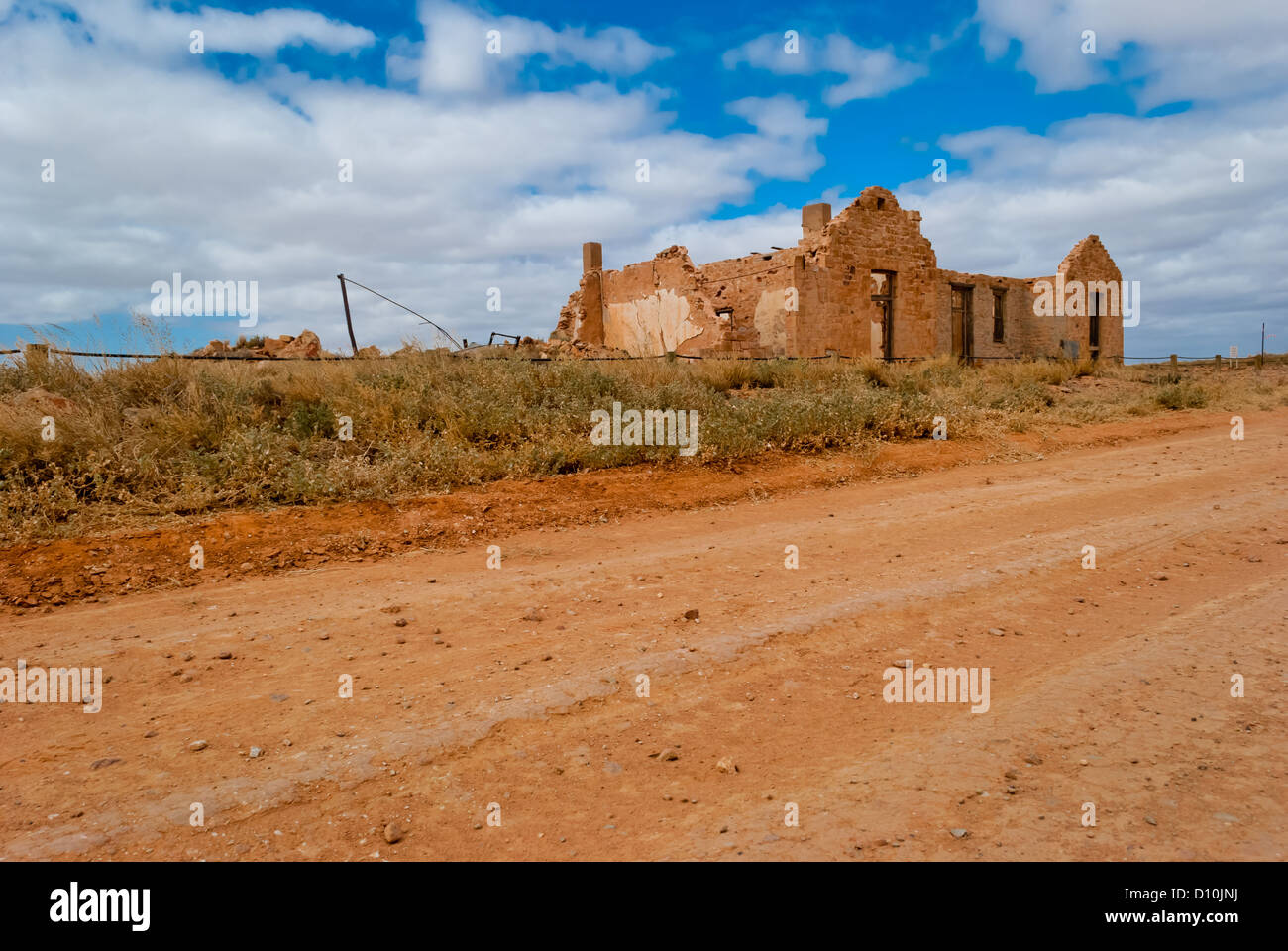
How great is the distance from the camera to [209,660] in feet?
13.0

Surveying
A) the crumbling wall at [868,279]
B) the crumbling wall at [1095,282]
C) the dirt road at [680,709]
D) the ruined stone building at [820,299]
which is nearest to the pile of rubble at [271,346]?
the ruined stone building at [820,299]

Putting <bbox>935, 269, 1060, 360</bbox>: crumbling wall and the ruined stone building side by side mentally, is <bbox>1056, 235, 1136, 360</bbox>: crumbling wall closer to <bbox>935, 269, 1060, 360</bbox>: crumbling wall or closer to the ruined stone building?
the ruined stone building

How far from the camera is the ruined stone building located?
722 inches

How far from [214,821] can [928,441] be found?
10.00 m

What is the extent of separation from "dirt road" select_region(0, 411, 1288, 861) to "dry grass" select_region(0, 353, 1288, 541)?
180 cm

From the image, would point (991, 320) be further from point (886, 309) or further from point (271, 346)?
point (271, 346)

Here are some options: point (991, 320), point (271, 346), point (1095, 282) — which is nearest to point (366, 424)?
point (271, 346)

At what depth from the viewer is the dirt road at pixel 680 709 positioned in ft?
8.23

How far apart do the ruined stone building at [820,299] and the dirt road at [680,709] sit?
1311cm

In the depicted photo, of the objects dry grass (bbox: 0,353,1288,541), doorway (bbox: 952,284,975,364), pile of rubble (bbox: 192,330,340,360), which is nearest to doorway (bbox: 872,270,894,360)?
doorway (bbox: 952,284,975,364)

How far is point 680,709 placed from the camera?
3375mm

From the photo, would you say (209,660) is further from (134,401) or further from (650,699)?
(134,401)

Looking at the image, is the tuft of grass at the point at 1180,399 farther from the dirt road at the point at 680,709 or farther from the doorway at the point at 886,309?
the dirt road at the point at 680,709
